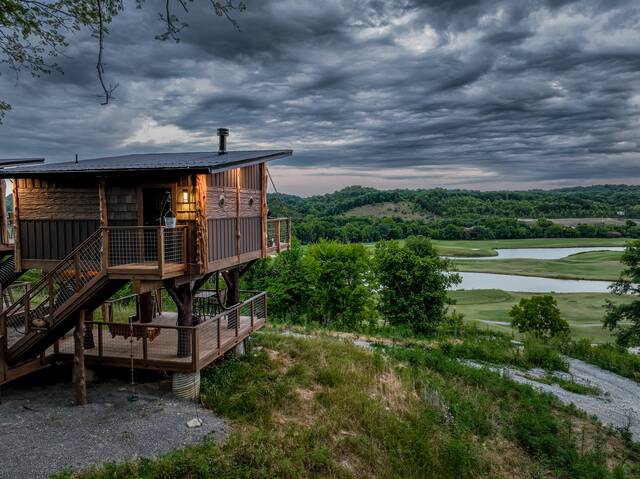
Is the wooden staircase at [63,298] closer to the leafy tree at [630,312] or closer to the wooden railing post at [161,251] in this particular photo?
the wooden railing post at [161,251]

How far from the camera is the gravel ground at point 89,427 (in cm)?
894

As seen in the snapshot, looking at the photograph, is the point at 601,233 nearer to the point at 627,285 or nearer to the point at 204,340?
the point at 627,285

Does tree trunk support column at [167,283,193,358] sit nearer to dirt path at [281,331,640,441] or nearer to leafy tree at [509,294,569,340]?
dirt path at [281,331,640,441]

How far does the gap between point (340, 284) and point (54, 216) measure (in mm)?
24415

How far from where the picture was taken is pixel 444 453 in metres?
11.4

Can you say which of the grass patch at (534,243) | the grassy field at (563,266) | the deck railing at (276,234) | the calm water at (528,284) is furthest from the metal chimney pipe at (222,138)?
the grass patch at (534,243)

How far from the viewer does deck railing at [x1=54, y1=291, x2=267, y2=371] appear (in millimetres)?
11836

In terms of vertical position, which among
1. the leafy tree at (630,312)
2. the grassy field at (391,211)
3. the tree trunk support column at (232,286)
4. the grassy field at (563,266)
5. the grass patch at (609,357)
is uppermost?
the grassy field at (391,211)

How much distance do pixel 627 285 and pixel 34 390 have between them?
106 ft

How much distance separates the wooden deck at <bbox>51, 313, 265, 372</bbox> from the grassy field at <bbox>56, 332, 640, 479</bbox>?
1.01 metres

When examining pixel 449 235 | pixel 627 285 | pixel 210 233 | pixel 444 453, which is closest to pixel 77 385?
pixel 210 233

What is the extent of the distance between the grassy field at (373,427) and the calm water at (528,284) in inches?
1833

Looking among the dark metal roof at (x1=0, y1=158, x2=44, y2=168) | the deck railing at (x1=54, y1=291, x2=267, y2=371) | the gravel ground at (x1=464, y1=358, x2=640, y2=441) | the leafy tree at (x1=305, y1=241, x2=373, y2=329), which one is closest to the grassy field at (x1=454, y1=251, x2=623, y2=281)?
the leafy tree at (x1=305, y1=241, x2=373, y2=329)

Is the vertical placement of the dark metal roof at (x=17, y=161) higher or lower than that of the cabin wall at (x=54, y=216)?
higher
